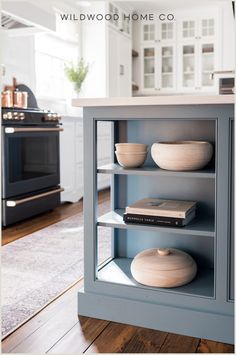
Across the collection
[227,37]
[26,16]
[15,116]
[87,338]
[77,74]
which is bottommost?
[87,338]

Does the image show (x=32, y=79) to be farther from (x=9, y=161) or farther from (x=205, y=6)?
(x=205, y=6)

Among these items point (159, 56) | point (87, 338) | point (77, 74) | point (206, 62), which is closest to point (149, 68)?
point (159, 56)

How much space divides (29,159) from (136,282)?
2.18 m

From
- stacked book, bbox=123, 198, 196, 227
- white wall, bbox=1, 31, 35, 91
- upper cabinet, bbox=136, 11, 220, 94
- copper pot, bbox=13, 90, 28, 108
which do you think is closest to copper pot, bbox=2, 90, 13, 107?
copper pot, bbox=13, 90, 28, 108

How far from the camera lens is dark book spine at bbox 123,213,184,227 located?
1688 mm

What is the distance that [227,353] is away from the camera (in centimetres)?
151

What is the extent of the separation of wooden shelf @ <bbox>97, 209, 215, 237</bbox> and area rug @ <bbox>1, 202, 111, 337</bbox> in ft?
1.64

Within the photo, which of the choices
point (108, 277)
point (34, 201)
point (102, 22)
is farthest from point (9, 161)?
point (102, 22)

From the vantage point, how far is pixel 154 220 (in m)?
1.73

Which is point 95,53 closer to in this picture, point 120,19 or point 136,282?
point 120,19

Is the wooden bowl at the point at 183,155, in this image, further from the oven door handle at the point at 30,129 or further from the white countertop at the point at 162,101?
the oven door handle at the point at 30,129

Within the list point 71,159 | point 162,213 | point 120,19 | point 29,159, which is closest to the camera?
point 162,213

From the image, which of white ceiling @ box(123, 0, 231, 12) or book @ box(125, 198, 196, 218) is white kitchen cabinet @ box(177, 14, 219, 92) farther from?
book @ box(125, 198, 196, 218)

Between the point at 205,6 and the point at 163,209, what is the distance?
5379mm
